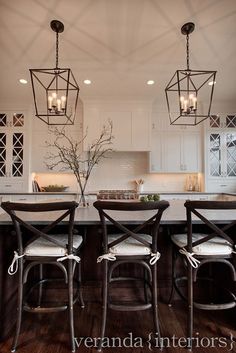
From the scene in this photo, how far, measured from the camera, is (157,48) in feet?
11.1

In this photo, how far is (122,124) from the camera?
181 inches

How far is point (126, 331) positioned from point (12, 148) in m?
4.07

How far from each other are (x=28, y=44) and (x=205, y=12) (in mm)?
2532

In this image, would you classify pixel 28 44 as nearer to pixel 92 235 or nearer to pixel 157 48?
pixel 157 48

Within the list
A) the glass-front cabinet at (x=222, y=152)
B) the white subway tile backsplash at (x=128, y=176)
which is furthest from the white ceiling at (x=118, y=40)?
the white subway tile backsplash at (x=128, y=176)

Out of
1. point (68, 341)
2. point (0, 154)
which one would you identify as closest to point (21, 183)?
point (0, 154)

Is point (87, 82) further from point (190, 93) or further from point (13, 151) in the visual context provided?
point (13, 151)

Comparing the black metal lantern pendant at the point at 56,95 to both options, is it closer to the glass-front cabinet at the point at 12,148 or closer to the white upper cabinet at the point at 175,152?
the glass-front cabinet at the point at 12,148

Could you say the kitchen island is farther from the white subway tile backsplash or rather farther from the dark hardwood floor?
the white subway tile backsplash

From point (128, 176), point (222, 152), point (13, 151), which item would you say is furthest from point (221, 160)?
point (13, 151)

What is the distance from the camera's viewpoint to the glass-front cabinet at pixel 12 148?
455 centimetres

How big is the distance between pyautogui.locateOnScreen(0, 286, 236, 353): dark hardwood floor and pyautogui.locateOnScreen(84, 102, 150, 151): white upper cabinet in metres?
3.14

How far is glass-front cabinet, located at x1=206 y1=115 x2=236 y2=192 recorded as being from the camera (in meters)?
4.67

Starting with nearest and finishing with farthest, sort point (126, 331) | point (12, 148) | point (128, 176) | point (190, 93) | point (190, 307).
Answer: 1. point (190, 307)
2. point (126, 331)
3. point (190, 93)
4. point (12, 148)
5. point (128, 176)
